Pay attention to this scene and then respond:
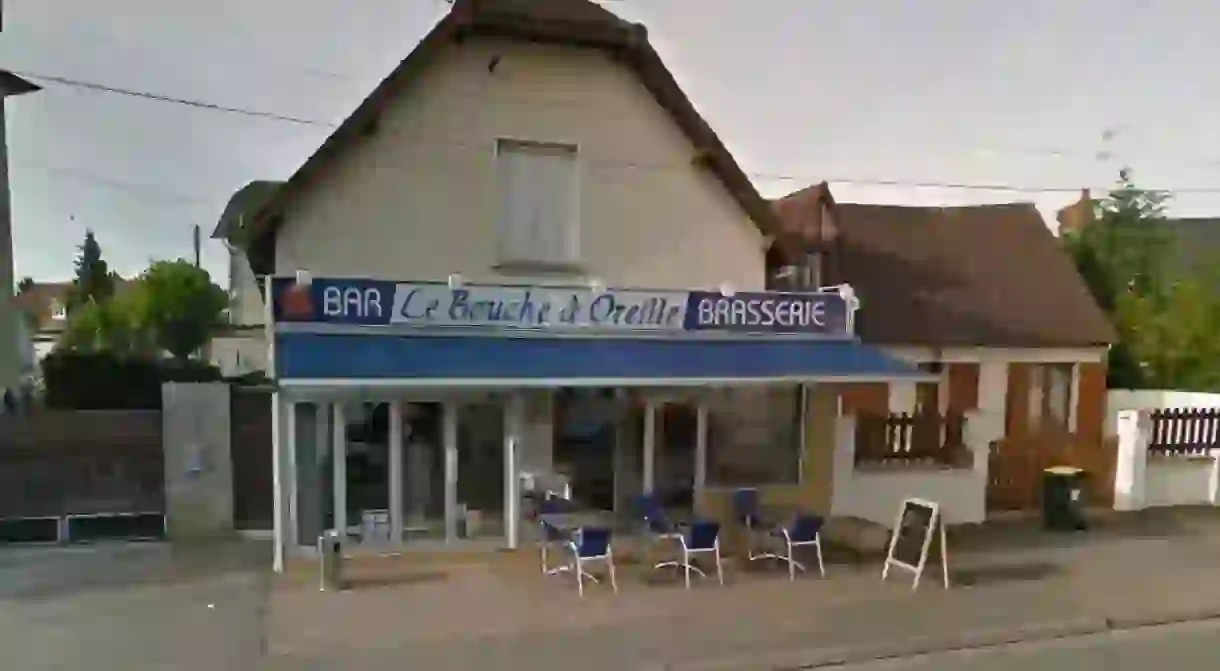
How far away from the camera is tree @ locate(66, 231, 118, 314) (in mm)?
47062

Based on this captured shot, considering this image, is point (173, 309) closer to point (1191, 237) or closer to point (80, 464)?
point (80, 464)

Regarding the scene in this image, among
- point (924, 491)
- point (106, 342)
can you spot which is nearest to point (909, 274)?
point (924, 491)

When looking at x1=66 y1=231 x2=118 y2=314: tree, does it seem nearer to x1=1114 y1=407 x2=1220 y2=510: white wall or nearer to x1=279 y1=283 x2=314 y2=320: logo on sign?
x1=279 y1=283 x2=314 y2=320: logo on sign

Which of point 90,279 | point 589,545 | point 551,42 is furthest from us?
point 90,279

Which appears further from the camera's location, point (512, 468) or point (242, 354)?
point (242, 354)

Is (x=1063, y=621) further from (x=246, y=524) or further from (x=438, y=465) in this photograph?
(x=246, y=524)

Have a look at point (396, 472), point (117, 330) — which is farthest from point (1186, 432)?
point (117, 330)

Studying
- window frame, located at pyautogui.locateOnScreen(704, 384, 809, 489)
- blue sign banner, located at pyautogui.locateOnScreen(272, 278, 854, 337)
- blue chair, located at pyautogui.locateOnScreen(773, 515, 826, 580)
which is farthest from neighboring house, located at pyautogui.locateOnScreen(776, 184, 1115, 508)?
blue chair, located at pyautogui.locateOnScreen(773, 515, 826, 580)

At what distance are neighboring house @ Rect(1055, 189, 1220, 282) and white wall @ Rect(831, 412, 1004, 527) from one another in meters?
12.2

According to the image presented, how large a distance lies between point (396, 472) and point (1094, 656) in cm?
832

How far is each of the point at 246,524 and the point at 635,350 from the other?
6389 millimetres

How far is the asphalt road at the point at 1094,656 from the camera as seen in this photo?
7188 mm

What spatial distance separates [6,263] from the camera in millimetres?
18547

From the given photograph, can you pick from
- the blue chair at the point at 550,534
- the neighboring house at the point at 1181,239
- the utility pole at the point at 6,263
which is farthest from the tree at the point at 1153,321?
the utility pole at the point at 6,263
